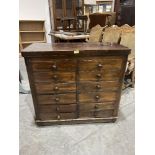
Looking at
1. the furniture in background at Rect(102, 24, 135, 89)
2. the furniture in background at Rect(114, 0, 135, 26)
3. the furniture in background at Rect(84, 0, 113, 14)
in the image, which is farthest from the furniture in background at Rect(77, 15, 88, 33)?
the furniture in background at Rect(102, 24, 135, 89)

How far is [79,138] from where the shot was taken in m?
1.76

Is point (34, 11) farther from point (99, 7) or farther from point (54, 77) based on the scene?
point (54, 77)

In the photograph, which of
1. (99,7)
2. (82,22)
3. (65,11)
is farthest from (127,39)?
(99,7)

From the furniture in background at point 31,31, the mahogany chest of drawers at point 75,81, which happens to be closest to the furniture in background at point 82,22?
the furniture in background at point 31,31

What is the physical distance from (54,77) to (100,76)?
0.44 m

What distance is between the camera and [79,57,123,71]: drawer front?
167cm

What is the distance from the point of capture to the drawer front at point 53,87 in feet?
5.69

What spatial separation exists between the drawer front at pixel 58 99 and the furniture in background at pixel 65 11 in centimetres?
267

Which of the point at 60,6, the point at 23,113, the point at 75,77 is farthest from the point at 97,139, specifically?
the point at 60,6

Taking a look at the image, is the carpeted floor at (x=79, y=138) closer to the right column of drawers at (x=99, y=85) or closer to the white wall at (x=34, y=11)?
the right column of drawers at (x=99, y=85)

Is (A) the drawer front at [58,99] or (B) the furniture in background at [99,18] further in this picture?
(B) the furniture in background at [99,18]

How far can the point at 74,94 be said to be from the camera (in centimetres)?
180

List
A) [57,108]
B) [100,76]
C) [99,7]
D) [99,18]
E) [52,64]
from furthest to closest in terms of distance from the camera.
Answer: [99,7] → [99,18] → [57,108] → [100,76] → [52,64]
